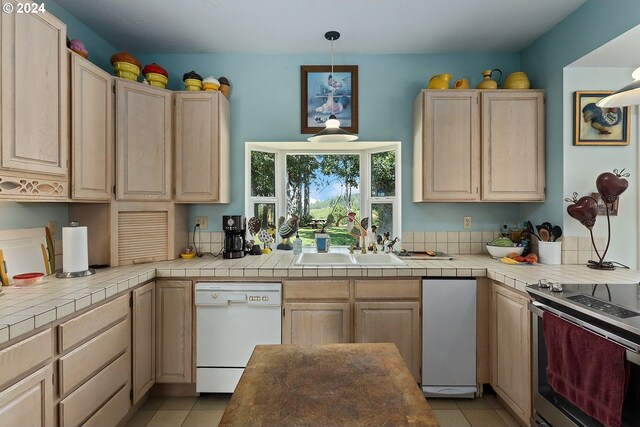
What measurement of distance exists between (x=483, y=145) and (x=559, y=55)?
0.82 metres

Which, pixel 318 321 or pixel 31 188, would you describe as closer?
pixel 31 188

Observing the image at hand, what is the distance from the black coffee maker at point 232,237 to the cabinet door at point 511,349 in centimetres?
192

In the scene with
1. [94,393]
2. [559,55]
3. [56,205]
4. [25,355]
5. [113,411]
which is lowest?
[113,411]

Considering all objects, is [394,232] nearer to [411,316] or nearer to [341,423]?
[411,316]

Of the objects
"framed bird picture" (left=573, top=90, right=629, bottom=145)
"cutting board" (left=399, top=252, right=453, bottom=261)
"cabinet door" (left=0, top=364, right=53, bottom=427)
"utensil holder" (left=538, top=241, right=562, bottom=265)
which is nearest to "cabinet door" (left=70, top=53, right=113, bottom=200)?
"cabinet door" (left=0, top=364, right=53, bottom=427)

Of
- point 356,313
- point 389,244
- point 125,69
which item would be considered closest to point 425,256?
point 389,244

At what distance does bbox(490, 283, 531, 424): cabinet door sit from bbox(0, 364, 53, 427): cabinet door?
2.38 metres

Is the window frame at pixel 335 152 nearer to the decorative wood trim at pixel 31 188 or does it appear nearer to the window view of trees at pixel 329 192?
the window view of trees at pixel 329 192

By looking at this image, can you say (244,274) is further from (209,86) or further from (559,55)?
(559,55)

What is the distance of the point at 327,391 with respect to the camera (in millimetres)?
963

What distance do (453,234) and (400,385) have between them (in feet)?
7.22

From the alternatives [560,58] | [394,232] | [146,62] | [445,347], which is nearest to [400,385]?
[445,347]

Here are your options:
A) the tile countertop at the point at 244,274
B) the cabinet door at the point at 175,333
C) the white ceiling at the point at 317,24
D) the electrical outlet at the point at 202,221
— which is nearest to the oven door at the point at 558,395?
the tile countertop at the point at 244,274

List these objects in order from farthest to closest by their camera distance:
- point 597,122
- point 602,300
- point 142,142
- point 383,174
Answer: point 383,174 → point 142,142 → point 597,122 → point 602,300
